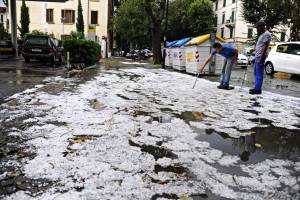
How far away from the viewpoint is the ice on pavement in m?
2.93

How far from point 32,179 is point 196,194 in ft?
4.60

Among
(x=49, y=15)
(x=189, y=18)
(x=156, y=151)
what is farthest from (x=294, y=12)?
(x=49, y=15)

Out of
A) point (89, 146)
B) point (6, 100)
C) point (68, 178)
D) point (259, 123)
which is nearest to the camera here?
point (68, 178)

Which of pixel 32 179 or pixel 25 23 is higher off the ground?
pixel 25 23

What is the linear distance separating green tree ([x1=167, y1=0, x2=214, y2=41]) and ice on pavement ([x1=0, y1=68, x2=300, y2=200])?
49886 millimetres

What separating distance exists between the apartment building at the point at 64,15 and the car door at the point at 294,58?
112 feet

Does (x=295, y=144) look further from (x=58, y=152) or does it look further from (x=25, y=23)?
(x=25, y=23)

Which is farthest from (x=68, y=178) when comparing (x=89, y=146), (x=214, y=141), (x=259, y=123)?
(x=259, y=123)

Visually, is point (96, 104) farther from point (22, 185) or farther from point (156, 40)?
point (156, 40)

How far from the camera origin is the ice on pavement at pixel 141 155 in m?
2.93

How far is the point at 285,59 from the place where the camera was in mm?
17047

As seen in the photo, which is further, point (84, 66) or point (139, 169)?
point (84, 66)

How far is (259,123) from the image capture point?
566cm

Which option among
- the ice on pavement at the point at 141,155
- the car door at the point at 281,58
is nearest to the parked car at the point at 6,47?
the car door at the point at 281,58
